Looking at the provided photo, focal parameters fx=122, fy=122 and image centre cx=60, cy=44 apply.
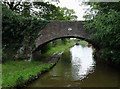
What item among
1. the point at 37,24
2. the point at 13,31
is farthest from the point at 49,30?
the point at 13,31

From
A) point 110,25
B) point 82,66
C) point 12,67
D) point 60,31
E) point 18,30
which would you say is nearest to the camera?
point 110,25

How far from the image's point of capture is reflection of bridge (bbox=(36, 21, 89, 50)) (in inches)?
424

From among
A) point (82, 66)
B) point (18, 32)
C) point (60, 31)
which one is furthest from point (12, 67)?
point (82, 66)

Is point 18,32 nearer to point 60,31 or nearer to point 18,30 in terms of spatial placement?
point 18,30

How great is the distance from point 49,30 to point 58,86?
6255 mm

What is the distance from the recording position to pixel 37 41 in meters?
10.8

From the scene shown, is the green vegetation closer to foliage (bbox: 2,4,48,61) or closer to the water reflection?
the water reflection

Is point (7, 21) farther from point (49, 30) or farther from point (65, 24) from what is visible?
point (65, 24)

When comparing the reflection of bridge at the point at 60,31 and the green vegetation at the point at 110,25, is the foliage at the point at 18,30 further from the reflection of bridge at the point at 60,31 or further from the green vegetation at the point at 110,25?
the green vegetation at the point at 110,25

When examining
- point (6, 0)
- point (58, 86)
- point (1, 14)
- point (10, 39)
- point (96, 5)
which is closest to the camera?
point (58, 86)

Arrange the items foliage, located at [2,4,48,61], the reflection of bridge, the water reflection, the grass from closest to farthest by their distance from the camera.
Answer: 1. the grass
2. the water reflection
3. foliage, located at [2,4,48,61]
4. the reflection of bridge

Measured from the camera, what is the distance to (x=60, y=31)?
35.3 feet

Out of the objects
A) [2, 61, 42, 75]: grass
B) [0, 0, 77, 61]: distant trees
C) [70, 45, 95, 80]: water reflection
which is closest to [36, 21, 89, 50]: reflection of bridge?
[0, 0, 77, 61]: distant trees

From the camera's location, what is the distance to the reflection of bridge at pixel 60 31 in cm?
1077
